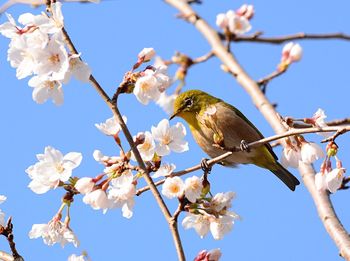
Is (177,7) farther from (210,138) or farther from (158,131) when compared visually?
(158,131)

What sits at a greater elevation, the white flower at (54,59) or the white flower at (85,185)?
the white flower at (54,59)

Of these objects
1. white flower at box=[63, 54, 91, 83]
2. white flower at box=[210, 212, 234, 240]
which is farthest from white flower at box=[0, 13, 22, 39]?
white flower at box=[210, 212, 234, 240]

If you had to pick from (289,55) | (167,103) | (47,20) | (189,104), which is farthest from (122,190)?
(167,103)

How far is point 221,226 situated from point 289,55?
4.55 feet

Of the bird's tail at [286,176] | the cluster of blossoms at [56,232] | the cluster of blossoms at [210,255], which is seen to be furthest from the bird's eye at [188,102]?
the cluster of blossoms at [210,255]

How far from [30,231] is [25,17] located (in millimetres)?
1022

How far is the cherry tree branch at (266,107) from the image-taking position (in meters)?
3.41

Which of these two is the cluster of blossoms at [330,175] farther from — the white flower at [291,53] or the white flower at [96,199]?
the white flower at [291,53]

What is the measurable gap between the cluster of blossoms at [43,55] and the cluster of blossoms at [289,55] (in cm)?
168

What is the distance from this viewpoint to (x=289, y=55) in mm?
4051

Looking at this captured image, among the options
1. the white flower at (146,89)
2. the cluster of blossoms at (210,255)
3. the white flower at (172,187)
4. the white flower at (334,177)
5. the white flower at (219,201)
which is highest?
the white flower at (146,89)

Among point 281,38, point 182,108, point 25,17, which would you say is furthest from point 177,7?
point 25,17

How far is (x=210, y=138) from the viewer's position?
4816 mm

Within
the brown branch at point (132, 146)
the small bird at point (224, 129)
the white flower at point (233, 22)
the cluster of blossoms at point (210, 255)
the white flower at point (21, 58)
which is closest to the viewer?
the brown branch at point (132, 146)
